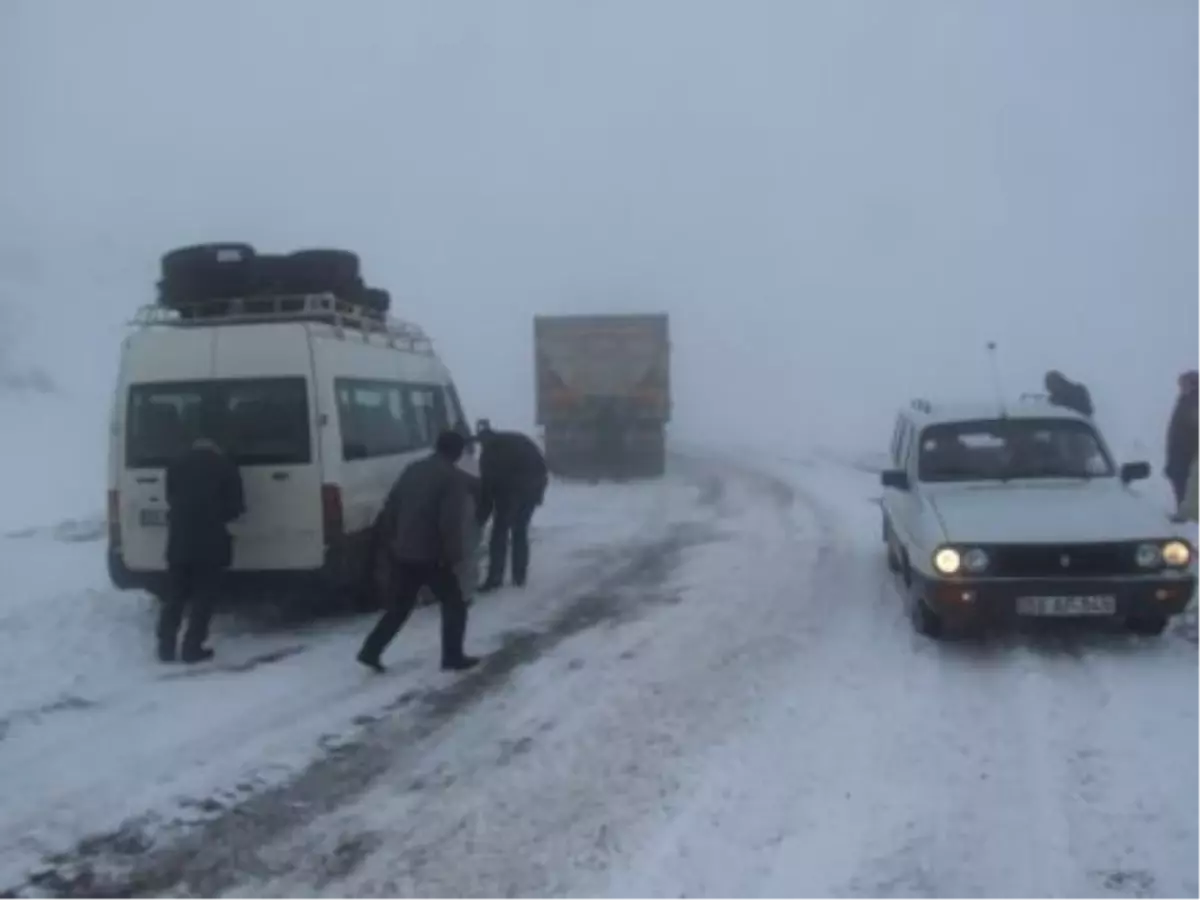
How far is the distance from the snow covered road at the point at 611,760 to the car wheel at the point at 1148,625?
0.13 m

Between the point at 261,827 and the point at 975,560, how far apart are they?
4.87 meters

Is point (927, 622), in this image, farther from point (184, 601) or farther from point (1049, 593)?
point (184, 601)

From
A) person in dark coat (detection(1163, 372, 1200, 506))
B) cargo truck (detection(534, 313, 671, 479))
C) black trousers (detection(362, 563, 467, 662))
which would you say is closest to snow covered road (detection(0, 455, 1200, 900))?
black trousers (detection(362, 563, 467, 662))

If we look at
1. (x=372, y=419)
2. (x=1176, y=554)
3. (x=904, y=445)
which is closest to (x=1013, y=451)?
(x=904, y=445)

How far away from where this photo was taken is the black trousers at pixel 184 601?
8461 millimetres

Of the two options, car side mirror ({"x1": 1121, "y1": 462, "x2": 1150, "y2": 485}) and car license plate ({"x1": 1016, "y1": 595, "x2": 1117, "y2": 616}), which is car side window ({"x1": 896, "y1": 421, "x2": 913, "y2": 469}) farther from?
car license plate ({"x1": 1016, "y1": 595, "x2": 1117, "y2": 616})

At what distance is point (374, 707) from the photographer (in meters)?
Result: 7.18

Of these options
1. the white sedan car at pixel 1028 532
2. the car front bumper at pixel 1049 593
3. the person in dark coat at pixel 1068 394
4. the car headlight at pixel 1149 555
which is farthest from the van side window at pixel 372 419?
the person in dark coat at pixel 1068 394

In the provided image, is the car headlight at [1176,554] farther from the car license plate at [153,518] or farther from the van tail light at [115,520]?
the van tail light at [115,520]

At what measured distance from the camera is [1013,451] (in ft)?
31.6

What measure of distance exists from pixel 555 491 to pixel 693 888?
1797 centimetres

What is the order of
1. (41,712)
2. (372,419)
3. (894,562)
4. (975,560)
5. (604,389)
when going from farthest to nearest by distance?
(604,389) < (894,562) < (372,419) < (975,560) < (41,712)

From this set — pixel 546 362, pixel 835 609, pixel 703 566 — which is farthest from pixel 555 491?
pixel 835 609

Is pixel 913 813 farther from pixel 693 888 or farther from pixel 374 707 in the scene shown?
pixel 374 707
